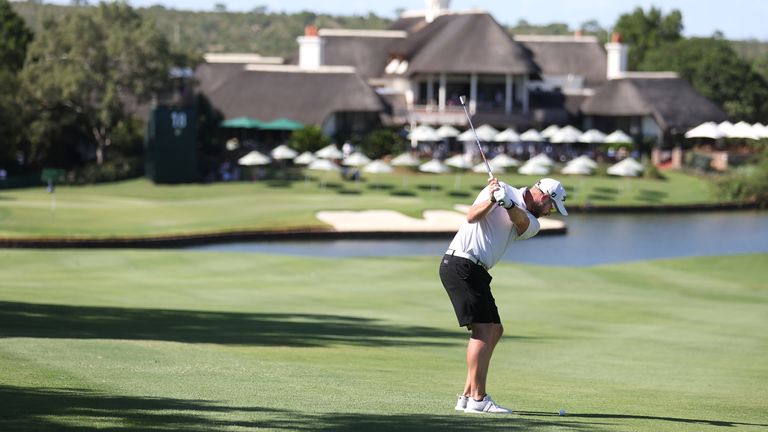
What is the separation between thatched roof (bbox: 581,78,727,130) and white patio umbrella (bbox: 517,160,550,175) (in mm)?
15805

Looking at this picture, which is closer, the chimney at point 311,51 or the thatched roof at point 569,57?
the chimney at point 311,51

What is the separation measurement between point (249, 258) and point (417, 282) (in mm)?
8087

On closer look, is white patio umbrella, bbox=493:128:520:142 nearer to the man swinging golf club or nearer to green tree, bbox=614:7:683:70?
green tree, bbox=614:7:683:70

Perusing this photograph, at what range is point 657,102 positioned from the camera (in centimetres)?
8544

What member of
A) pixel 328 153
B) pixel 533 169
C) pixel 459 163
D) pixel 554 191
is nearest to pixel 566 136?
pixel 533 169

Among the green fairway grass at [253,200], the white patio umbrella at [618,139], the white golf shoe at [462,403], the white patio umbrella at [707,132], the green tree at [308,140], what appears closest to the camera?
the white golf shoe at [462,403]

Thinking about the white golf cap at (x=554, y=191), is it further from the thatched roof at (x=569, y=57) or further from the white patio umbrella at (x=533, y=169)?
the thatched roof at (x=569, y=57)

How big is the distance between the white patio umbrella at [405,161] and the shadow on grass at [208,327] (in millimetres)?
48321

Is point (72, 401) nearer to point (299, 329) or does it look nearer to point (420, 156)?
point (299, 329)

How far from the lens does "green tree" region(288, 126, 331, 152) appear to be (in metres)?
75.8

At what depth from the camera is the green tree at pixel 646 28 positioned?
398 feet

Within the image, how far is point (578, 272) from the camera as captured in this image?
1430 inches

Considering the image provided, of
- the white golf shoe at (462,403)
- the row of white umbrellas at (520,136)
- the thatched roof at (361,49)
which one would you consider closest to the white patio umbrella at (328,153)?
the row of white umbrellas at (520,136)

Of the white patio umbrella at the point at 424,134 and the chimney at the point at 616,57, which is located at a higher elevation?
the chimney at the point at 616,57
